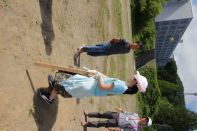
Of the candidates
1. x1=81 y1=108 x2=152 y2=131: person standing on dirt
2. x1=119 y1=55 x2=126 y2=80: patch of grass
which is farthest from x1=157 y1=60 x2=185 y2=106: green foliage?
x1=81 y1=108 x2=152 y2=131: person standing on dirt

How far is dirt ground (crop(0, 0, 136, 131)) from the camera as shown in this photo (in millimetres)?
6910

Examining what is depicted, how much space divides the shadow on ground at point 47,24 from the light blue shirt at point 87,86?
121 cm

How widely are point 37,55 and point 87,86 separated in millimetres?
1313

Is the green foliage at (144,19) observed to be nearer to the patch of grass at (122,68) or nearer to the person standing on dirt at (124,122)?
the patch of grass at (122,68)

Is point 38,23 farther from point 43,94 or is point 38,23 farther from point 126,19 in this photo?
point 126,19

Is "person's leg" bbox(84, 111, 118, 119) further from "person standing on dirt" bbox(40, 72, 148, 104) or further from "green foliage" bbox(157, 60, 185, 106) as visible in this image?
"green foliage" bbox(157, 60, 185, 106)

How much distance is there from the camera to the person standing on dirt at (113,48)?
902cm

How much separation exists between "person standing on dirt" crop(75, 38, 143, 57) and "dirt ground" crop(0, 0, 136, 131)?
0.46m

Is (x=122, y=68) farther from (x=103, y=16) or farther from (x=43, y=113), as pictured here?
(x=43, y=113)

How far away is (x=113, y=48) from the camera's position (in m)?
9.34

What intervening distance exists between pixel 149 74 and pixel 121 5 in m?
7.96

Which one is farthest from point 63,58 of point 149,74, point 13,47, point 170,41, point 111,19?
point 170,41

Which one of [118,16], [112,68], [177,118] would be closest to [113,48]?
[112,68]

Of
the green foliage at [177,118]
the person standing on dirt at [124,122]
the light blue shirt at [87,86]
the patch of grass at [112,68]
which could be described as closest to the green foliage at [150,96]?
the patch of grass at [112,68]
